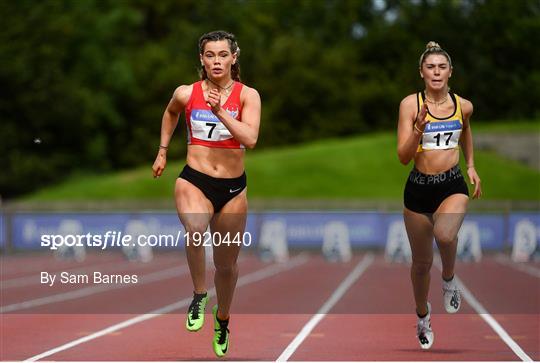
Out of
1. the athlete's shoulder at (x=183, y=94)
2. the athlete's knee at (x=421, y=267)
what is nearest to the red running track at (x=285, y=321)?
the athlete's knee at (x=421, y=267)

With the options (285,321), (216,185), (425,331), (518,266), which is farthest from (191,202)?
(518,266)

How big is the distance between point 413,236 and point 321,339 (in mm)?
2857

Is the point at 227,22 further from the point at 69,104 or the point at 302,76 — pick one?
the point at 69,104

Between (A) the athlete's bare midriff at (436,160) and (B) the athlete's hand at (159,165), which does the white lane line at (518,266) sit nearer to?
(A) the athlete's bare midriff at (436,160)

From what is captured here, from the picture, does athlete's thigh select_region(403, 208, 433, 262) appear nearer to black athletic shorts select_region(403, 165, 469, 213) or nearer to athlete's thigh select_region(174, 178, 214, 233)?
black athletic shorts select_region(403, 165, 469, 213)

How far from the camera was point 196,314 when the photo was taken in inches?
315

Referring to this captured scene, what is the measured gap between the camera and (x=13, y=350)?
10.4 metres

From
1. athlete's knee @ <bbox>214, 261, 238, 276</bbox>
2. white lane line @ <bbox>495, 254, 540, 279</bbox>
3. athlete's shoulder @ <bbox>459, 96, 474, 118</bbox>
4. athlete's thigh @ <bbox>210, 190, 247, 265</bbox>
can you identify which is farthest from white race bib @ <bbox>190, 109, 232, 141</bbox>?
white lane line @ <bbox>495, 254, 540, 279</bbox>

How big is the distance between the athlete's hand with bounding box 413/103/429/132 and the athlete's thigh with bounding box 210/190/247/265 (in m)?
1.23

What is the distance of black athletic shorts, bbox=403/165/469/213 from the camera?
28.6 ft

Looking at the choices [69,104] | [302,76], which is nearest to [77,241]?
[69,104]

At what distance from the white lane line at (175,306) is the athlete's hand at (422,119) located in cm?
361

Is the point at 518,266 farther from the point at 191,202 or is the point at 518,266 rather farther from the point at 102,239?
the point at 191,202

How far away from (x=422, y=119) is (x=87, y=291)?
11.9 m
